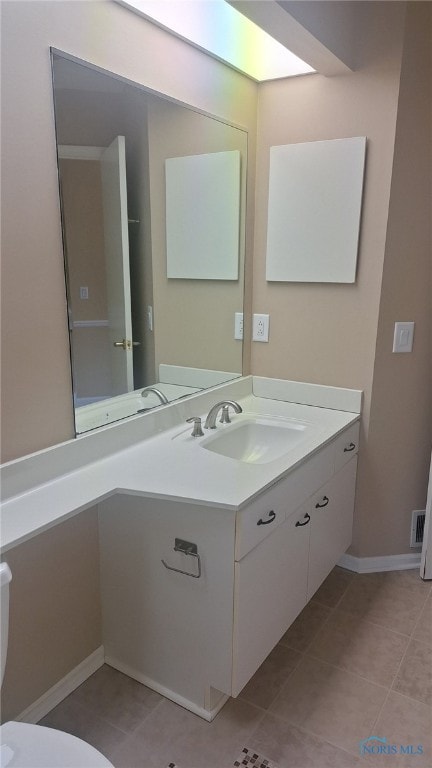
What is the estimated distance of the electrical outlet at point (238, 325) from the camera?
2307 millimetres

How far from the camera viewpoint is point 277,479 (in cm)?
155

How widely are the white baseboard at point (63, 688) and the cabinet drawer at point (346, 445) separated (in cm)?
112

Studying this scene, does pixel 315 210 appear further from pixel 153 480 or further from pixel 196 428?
pixel 153 480

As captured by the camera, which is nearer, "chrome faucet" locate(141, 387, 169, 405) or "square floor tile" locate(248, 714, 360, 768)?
"square floor tile" locate(248, 714, 360, 768)

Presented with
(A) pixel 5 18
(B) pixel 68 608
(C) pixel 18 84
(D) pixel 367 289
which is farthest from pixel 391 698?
(A) pixel 5 18

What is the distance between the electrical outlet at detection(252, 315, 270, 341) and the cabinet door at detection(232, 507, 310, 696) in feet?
2.91

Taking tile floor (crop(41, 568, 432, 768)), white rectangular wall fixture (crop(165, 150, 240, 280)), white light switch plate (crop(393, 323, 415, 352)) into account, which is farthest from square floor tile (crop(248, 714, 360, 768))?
white rectangular wall fixture (crop(165, 150, 240, 280))

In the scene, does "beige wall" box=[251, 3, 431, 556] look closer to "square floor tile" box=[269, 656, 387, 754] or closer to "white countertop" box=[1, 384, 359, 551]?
"white countertop" box=[1, 384, 359, 551]

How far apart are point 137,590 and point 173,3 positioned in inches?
73.9

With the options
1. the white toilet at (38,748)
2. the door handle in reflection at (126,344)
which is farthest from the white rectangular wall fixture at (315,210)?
the white toilet at (38,748)

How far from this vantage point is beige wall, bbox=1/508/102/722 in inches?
58.2

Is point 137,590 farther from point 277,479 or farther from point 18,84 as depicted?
point 18,84

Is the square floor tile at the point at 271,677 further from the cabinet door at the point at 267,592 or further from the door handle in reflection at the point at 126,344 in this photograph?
the door handle in reflection at the point at 126,344

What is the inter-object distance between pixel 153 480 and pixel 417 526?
150 centimetres
